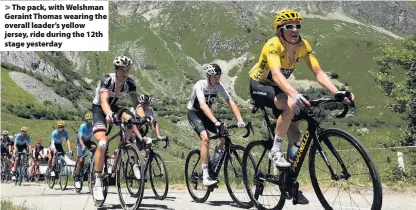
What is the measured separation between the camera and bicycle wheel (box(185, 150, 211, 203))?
9613mm

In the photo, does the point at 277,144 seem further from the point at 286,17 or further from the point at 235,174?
the point at 235,174

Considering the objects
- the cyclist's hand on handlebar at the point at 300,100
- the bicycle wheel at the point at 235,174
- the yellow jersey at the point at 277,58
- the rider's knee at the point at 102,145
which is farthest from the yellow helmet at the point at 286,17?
the rider's knee at the point at 102,145

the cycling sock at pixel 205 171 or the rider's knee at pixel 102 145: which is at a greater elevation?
the rider's knee at pixel 102 145

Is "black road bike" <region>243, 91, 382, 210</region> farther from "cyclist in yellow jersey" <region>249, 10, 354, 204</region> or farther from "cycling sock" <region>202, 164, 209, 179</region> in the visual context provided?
"cycling sock" <region>202, 164, 209, 179</region>

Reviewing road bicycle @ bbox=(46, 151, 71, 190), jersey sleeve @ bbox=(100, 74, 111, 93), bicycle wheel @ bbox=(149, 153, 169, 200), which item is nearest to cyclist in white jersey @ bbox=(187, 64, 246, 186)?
bicycle wheel @ bbox=(149, 153, 169, 200)

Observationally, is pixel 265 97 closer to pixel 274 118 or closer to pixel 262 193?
pixel 274 118

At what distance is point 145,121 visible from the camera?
7.58 meters

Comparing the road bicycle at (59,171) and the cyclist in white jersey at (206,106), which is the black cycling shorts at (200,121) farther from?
the road bicycle at (59,171)

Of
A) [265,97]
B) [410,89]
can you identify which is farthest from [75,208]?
[410,89]

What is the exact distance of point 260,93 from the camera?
6.62 m

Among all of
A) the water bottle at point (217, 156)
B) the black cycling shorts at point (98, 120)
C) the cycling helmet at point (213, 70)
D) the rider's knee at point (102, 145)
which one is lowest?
the water bottle at point (217, 156)

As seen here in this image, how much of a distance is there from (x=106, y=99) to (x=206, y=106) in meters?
1.98

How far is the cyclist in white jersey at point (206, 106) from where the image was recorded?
8.93m

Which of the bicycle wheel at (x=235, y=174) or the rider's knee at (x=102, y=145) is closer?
the rider's knee at (x=102, y=145)
